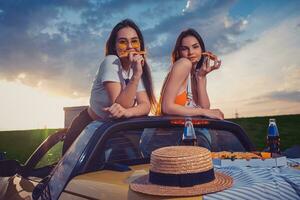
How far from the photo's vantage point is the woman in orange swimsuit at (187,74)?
14.4 feet

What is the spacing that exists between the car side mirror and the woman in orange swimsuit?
1604mm

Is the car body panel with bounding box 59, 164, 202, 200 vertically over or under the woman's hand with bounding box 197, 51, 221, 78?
under

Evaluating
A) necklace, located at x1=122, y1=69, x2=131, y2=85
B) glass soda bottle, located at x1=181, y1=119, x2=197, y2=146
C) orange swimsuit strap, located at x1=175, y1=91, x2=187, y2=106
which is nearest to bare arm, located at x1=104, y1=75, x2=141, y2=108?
necklace, located at x1=122, y1=69, x2=131, y2=85

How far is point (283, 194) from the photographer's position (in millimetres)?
2203

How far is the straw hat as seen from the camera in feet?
7.50

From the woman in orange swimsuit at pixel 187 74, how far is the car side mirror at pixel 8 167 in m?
1.60

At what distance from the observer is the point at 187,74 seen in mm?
4559

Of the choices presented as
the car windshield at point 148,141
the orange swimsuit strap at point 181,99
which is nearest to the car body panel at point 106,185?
the car windshield at point 148,141

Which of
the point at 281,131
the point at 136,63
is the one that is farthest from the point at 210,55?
the point at 281,131

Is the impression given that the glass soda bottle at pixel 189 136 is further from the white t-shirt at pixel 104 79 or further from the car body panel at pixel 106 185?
the white t-shirt at pixel 104 79

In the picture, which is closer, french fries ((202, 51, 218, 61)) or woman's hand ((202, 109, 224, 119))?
woman's hand ((202, 109, 224, 119))

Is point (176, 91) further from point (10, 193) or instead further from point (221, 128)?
point (10, 193)

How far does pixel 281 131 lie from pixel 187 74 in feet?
95.9

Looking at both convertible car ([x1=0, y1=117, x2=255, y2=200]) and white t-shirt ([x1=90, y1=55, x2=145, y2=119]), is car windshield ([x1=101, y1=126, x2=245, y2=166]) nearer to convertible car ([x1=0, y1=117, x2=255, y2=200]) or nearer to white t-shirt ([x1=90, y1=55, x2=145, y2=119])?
convertible car ([x1=0, y1=117, x2=255, y2=200])
